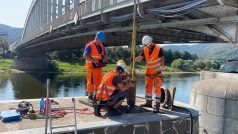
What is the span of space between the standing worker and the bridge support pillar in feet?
202

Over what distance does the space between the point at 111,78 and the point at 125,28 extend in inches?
384

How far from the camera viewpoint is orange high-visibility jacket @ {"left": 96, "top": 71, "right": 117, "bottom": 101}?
7309 mm

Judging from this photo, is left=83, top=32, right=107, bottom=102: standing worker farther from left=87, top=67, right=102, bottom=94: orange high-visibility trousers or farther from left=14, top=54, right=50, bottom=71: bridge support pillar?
left=14, top=54, right=50, bottom=71: bridge support pillar

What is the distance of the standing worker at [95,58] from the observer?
826cm

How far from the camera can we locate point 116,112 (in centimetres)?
761

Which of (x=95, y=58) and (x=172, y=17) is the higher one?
(x=172, y=17)

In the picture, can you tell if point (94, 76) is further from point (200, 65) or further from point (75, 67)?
point (200, 65)

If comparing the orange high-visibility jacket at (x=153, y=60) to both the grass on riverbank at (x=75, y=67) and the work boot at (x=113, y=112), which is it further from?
the grass on riverbank at (x=75, y=67)

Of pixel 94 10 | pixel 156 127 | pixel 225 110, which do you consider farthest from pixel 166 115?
pixel 94 10

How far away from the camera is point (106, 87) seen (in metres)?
7.41

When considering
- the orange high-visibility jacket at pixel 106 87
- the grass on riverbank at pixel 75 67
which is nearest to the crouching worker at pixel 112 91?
the orange high-visibility jacket at pixel 106 87

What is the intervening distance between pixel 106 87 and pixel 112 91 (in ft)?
→ 0.54

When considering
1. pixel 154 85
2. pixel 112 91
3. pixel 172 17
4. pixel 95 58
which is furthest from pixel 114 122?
pixel 172 17

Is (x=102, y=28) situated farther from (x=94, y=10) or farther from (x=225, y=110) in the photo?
(x=225, y=110)
